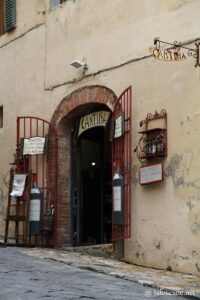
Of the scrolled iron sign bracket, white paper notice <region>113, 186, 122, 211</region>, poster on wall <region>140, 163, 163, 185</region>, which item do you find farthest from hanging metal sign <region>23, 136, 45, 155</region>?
the scrolled iron sign bracket

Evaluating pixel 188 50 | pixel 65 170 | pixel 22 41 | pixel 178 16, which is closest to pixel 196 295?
pixel 188 50

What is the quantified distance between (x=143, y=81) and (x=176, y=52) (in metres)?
1.26

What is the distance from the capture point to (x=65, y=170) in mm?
14344

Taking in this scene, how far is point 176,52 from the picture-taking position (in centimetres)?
1109

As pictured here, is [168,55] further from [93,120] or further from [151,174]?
[93,120]

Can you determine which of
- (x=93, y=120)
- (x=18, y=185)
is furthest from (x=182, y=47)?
(x=18, y=185)

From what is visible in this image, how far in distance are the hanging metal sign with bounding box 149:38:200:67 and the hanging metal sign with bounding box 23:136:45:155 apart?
413 centimetres

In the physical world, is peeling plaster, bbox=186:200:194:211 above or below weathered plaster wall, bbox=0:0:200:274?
below

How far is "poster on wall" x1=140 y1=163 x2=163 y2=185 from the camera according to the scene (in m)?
11.5

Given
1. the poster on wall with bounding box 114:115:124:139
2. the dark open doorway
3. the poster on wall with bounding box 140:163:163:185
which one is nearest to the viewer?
the poster on wall with bounding box 140:163:163:185

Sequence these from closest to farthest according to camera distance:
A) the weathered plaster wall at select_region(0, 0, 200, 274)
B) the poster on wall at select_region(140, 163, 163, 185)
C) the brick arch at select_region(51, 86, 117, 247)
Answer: the weathered plaster wall at select_region(0, 0, 200, 274) → the poster on wall at select_region(140, 163, 163, 185) → the brick arch at select_region(51, 86, 117, 247)

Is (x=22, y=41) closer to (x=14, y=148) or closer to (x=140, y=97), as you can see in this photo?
(x=14, y=148)

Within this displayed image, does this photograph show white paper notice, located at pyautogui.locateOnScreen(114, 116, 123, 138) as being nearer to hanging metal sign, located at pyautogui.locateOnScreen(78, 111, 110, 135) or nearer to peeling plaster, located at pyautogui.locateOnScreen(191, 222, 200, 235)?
hanging metal sign, located at pyautogui.locateOnScreen(78, 111, 110, 135)

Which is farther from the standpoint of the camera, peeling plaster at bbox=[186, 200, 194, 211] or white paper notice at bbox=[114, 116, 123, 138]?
white paper notice at bbox=[114, 116, 123, 138]
